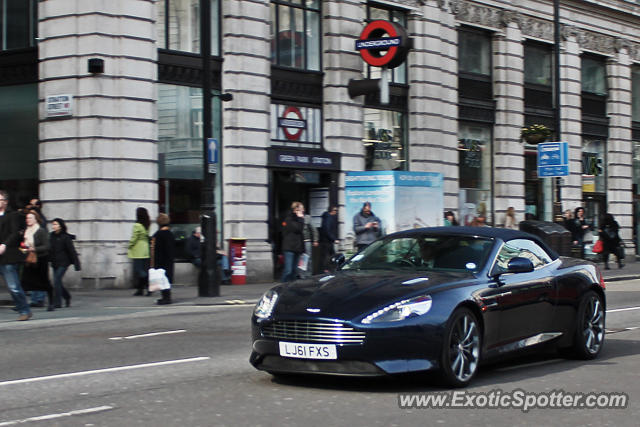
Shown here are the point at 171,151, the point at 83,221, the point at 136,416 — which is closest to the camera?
the point at 136,416

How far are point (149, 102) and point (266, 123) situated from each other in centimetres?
337

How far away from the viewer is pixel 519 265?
28.7 ft

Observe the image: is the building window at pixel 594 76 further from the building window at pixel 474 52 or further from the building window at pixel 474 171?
the building window at pixel 474 171

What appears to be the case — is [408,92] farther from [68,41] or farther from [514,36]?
[68,41]

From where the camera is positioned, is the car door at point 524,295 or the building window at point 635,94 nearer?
the car door at point 524,295

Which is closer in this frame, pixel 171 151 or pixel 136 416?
pixel 136 416

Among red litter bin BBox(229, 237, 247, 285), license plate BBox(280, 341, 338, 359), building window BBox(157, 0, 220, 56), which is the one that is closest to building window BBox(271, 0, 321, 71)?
building window BBox(157, 0, 220, 56)

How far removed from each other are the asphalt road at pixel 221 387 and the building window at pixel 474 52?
20.0 m

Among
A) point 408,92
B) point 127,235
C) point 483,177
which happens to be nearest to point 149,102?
point 127,235

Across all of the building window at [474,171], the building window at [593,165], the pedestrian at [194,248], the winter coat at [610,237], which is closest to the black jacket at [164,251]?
the pedestrian at [194,248]

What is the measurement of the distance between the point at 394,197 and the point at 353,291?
14.3 m

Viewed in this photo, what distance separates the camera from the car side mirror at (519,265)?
8719 millimetres

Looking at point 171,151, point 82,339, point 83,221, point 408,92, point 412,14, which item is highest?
point 412,14

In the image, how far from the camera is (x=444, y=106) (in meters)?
29.9
